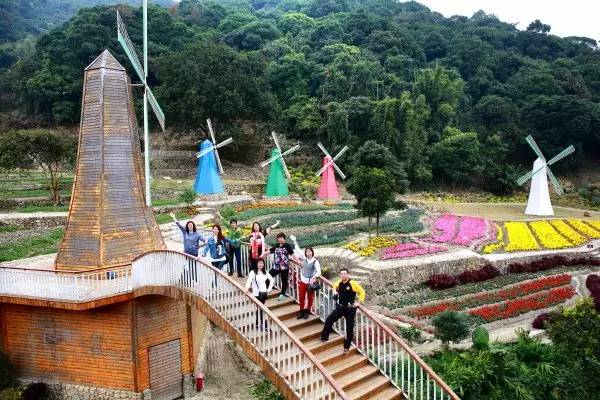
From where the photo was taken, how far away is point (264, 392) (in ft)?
43.9

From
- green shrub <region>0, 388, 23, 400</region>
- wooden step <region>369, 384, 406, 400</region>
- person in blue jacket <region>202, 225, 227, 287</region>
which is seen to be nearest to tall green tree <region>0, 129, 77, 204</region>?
green shrub <region>0, 388, 23, 400</region>

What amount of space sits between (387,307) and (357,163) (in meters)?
16.7

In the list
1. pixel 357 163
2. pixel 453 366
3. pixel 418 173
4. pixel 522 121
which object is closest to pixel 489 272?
pixel 453 366

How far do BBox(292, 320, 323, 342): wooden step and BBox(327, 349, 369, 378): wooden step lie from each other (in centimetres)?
65

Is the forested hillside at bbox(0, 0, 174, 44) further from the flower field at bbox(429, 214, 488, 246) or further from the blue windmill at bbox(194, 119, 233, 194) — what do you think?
the flower field at bbox(429, 214, 488, 246)

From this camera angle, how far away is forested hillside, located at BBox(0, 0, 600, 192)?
44.7 metres

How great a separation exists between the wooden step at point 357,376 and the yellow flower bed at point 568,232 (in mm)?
22540

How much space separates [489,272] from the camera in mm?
22703

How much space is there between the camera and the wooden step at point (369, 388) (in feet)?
27.7

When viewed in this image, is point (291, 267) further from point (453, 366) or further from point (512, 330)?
point (512, 330)

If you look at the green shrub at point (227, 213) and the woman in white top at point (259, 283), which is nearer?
the woman in white top at point (259, 283)

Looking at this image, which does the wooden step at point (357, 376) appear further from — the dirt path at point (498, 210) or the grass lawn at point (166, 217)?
the dirt path at point (498, 210)

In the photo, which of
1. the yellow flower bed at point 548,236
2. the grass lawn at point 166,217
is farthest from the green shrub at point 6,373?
the yellow flower bed at point 548,236

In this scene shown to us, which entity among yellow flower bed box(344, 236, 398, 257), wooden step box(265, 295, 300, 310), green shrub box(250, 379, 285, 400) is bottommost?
green shrub box(250, 379, 285, 400)
